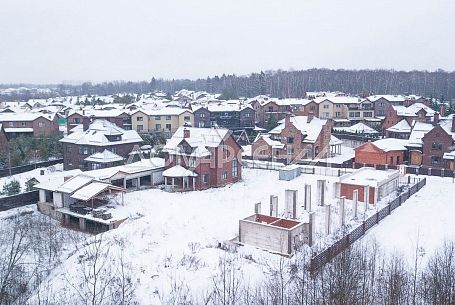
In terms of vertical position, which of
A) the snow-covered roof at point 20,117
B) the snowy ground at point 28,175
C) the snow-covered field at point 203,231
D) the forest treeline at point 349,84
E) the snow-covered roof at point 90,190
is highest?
the forest treeline at point 349,84

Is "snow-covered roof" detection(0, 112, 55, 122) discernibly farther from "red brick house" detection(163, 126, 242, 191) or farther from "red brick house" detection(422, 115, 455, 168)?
"red brick house" detection(422, 115, 455, 168)

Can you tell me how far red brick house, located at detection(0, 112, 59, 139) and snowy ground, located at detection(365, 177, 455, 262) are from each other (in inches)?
1301

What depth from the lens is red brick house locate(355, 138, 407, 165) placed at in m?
30.1

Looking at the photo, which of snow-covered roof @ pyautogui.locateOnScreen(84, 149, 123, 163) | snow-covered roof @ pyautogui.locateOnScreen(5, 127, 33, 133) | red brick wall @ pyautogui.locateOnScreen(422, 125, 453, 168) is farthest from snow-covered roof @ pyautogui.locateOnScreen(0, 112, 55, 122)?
red brick wall @ pyautogui.locateOnScreen(422, 125, 453, 168)

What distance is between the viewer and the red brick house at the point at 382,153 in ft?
98.6

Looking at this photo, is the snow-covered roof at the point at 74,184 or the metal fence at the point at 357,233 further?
the snow-covered roof at the point at 74,184

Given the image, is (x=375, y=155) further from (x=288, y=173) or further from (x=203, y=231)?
(x=203, y=231)

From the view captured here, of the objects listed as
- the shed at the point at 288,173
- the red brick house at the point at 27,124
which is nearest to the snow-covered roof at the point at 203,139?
the shed at the point at 288,173

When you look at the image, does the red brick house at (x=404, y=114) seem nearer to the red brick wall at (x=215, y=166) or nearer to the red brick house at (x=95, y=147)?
the red brick wall at (x=215, y=166)

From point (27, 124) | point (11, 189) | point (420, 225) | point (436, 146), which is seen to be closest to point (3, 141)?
point (27, 124)

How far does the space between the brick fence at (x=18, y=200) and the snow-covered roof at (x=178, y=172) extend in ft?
22.2

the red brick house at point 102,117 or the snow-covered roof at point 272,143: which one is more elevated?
the red brick house at point 102,117

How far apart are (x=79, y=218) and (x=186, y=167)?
23.5 feet

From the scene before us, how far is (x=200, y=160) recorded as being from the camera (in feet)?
83.8
